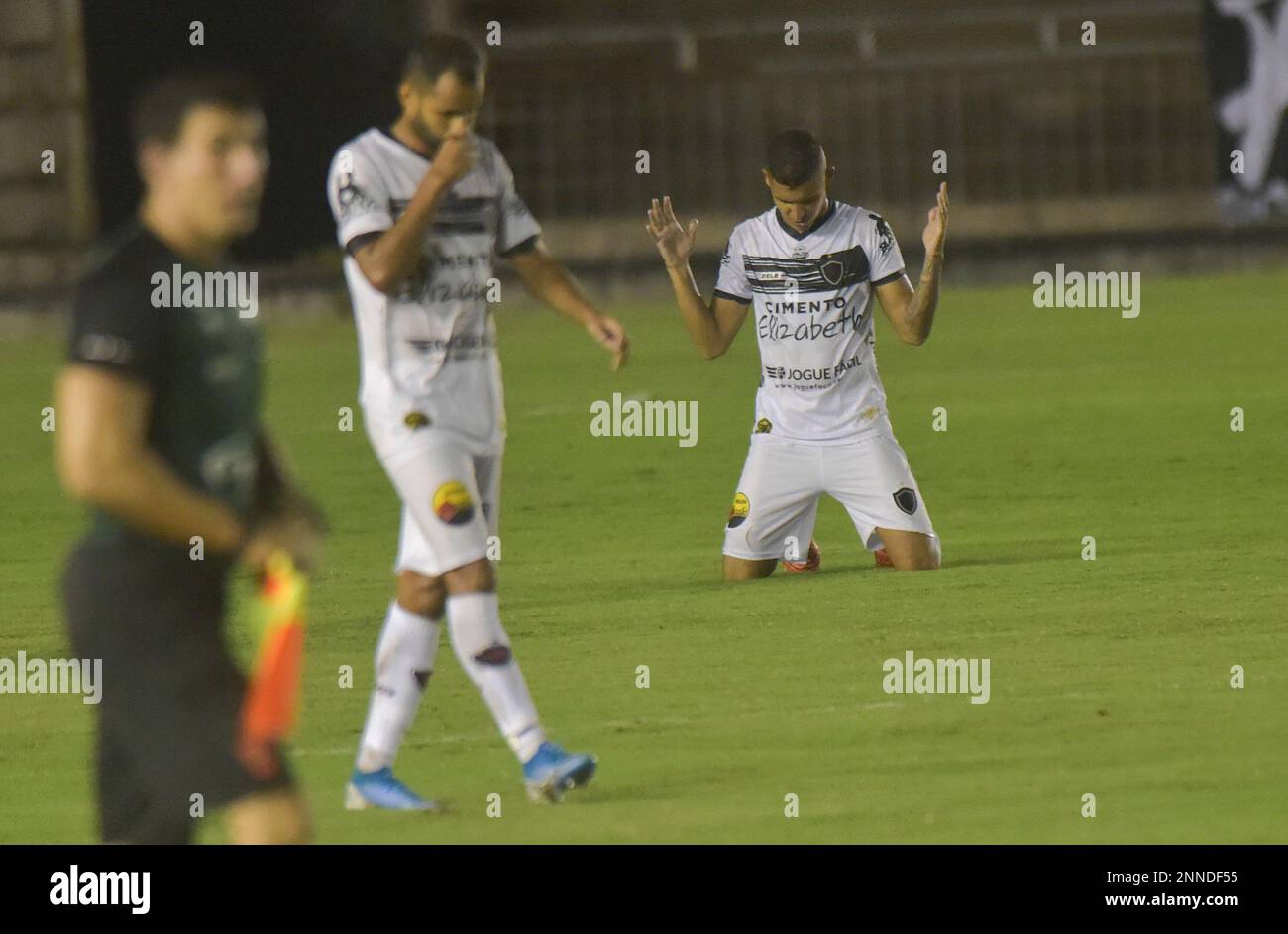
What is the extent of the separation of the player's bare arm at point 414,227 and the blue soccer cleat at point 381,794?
4.20ft

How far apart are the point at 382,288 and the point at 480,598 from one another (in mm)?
863

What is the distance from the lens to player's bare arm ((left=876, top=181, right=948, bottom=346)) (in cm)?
1013

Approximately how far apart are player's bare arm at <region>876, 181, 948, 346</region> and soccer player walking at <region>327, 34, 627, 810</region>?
2.77 meters

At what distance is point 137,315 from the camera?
16.2 ft

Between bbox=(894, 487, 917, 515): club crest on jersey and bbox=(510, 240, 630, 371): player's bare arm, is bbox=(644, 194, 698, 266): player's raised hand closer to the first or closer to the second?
bbox=(894, 487, 917, 515): club crest on jersey

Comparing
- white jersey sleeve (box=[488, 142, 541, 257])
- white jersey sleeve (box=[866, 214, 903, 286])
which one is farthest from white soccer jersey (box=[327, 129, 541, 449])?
white jersey sleeve (box=[866, 214, 903, 286])

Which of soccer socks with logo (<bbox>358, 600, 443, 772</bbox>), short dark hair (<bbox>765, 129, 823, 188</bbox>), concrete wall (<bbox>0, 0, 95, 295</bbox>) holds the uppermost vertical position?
concrete wall (<bbox>0, 0, 95, 295</bbox>)

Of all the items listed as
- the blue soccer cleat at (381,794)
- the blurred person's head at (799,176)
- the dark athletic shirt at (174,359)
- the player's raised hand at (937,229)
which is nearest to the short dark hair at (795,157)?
the blurred person's head at (799,176)

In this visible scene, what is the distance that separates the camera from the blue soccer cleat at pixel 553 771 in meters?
7.21

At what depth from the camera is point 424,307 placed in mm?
7438

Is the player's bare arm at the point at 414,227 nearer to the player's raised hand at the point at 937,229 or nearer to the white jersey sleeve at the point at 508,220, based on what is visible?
the white jersey sleeve at the point at 508,220

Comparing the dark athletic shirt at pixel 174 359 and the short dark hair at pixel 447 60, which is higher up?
the short dark hair at pixel 447 60

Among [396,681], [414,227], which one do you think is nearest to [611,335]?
[414,227]
